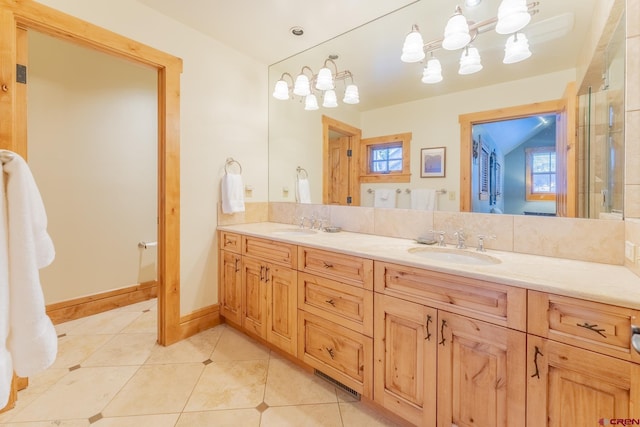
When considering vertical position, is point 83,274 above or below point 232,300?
above

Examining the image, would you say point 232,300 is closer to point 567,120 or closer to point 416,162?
point 416,162

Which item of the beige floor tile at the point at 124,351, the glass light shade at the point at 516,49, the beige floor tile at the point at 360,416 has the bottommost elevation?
the beige floor tile at the point at 360,416

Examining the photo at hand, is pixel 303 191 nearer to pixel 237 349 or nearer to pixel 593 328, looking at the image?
pixel 237 349

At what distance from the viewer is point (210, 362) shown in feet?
6.28

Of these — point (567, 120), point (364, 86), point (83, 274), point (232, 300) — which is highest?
point (364, 86)

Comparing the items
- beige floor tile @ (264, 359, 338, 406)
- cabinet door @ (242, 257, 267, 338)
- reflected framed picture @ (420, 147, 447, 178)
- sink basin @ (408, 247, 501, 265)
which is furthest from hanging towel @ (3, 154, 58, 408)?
reflected framed picture @ (420, 147, 447, 178)

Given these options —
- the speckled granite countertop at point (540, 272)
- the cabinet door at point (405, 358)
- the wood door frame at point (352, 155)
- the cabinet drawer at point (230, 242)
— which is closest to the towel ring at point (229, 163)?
the cabinet drawer at point (230, 242)

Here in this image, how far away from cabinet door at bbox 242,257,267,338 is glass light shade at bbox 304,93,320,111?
1.47m

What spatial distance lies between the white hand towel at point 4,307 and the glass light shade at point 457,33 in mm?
2117

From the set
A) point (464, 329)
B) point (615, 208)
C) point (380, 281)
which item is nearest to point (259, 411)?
point (380, 281)

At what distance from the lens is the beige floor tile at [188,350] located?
76.2 inches

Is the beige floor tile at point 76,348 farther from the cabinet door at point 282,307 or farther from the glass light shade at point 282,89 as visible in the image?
the glass light shade at point 282,89

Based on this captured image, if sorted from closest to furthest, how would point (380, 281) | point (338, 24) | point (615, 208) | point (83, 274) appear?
point (615, 208)
point (380, 281)
point (338, 24)
point (83, 274)

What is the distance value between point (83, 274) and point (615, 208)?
3842 mm
